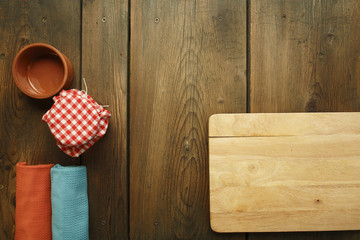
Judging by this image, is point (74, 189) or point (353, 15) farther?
point (353, 15)

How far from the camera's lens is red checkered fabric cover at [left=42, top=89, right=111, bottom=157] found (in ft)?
2.06

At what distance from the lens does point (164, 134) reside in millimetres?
748

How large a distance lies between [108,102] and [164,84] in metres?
0.20

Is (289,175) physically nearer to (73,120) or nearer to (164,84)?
(164,84)

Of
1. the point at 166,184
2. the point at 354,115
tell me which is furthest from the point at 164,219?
the point at 354,115

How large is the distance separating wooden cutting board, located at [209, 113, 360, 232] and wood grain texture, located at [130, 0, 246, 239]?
0.26 ft

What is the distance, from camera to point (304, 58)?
0.75 meters

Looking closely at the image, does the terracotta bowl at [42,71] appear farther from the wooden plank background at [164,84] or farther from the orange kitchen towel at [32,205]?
the orange kitchen towel at [32,205]

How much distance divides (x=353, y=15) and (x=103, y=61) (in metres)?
0.87

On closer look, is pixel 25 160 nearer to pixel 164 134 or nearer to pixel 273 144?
pixel 164 134

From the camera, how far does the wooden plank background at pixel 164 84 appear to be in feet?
2.44

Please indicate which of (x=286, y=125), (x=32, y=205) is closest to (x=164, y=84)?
(x=286, y=125)

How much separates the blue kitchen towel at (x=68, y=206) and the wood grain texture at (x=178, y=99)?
16cm

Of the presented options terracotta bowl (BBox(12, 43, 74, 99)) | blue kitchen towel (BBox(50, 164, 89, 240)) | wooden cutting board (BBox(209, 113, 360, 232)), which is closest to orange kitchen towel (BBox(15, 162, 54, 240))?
blue kitchen towel (BBox(50, 164, 89, 240))
